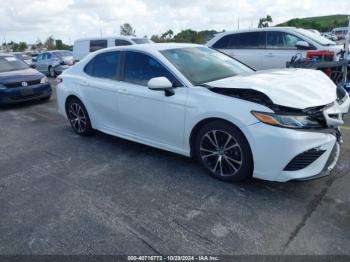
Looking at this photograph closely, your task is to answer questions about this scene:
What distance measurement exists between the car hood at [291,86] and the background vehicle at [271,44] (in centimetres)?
453

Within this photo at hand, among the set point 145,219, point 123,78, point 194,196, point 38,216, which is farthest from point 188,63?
point 38,216

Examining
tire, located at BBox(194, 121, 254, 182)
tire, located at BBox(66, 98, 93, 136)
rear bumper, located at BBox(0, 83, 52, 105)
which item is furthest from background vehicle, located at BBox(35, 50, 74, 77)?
tire, located at BBox(194, 121, 254, 182)

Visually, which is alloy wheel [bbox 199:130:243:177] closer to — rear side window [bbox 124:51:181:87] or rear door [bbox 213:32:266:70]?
rear side window [bbox 124:51:181:87]

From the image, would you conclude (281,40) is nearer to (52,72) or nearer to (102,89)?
(102,89)

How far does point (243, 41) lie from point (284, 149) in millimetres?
6662

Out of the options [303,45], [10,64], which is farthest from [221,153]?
[10,64]

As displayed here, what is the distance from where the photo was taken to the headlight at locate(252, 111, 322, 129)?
Answer: 10.1ft

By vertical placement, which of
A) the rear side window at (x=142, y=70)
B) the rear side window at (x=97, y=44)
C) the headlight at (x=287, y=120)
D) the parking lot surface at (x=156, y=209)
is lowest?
the parking lot surface at (x=156, y=209)

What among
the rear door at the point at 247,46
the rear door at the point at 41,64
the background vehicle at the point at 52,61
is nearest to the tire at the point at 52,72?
the background vehicle at the point at 52,61

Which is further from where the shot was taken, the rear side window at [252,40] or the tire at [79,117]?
the rear side window at [252,40]

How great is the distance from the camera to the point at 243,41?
9.06 meters

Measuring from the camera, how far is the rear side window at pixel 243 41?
345 inches

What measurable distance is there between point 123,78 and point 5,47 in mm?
70723

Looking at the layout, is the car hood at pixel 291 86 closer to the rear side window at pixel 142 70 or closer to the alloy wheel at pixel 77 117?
the rear side window at pixel 142 70
